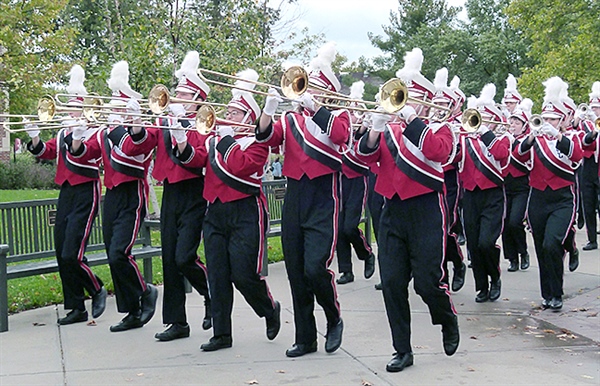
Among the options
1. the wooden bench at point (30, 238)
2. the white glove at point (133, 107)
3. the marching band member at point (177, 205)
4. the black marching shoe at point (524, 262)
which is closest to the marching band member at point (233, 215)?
the marching band member at point (177, 205)

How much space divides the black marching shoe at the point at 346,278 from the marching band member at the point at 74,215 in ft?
9.99

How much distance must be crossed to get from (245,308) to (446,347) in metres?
2.66

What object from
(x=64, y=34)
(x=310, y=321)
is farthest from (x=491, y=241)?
A: (x=64, y=34)

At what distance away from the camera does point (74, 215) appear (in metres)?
7.61

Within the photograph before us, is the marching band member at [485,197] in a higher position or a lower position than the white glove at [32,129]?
lower

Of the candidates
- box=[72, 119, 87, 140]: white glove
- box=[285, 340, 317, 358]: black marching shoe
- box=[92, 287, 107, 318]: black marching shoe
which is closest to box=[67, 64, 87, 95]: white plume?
box=[72, 119, 87, 140]: white glove

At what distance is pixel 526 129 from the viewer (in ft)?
31.4

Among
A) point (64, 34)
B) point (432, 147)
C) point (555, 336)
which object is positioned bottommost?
point (555, 336)

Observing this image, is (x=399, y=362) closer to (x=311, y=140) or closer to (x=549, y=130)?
(x=311, y=140)

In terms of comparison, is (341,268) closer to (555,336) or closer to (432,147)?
(555,336)

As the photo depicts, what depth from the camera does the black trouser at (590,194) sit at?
12516 mm

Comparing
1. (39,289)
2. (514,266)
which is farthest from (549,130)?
(39,289)

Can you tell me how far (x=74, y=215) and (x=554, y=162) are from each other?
466 cm

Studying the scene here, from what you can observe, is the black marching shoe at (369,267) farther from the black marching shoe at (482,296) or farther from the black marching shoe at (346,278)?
the black marching shoe at (482,296)
